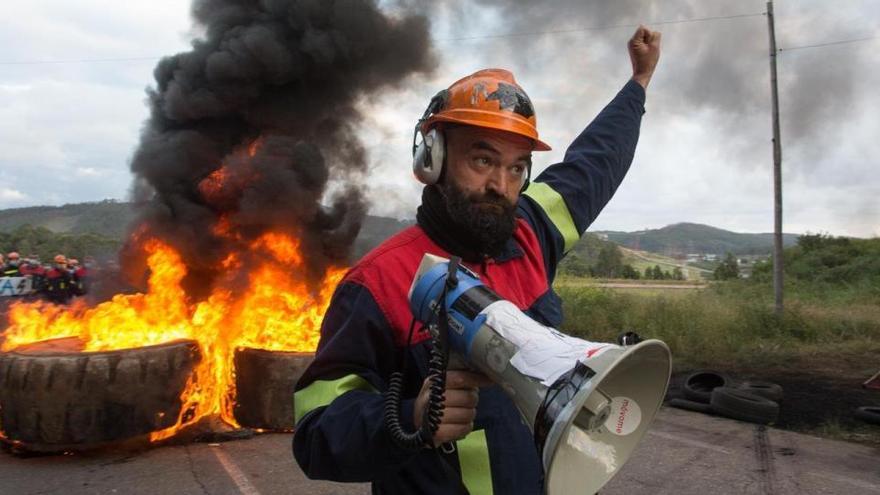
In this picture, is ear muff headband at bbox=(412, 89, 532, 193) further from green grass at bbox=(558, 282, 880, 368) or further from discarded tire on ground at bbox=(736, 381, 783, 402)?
green grass at bbox=(558, 282, 880, 368)

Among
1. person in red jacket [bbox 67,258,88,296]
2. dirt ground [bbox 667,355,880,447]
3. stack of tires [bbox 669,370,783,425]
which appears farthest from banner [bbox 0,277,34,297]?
stack of tires [bbox 669,370,783,425]

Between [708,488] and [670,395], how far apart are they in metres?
3.23

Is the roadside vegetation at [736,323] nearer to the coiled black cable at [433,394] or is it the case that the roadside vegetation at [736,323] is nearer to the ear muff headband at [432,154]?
the ear muff headband at [432,154]

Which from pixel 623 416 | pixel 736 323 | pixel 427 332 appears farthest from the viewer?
pixel 736 323

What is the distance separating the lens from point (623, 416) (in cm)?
138

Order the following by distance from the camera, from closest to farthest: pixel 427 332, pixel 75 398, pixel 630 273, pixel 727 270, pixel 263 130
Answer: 1. pixel 427 332
2. pixel 75 398
3. pixel 263 130
4. pixel 727 270
5. pixel 630 273

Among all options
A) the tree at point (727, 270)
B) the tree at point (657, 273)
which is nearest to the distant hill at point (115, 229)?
the tree at point (657, 273)

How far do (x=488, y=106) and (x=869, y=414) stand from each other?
6423mm

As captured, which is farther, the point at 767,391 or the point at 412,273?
the point at 767,391

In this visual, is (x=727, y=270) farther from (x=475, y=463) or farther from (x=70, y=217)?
(x=70, y=217)

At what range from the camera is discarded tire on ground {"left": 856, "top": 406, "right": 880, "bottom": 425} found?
616cm

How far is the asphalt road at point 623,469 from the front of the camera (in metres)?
4.63

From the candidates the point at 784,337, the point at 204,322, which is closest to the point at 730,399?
the point at 784,337

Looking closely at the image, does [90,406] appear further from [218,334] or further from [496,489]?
[496,489]
